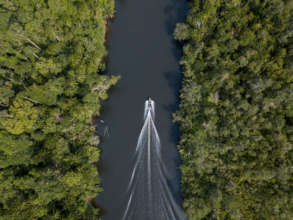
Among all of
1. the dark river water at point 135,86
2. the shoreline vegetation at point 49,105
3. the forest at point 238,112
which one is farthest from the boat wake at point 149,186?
the shoreline vegetation at point 49,105

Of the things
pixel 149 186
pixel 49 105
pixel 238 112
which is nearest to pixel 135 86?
pixel 49 105

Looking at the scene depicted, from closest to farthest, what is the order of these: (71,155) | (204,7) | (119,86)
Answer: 1. (71,155)
2. (204,7)
3. (119,86)

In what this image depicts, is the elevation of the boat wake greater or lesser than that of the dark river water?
lesser

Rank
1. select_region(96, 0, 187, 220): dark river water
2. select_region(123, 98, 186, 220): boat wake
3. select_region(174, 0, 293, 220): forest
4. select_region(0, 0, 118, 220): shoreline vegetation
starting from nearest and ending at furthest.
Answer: select_region(0, 0, 118, 220): shoreline vegetation, select_region(174, 0, 293, 220): forest, select_region(123, 98, 186, 220): boat wake, select_region(96, 0, 187, 220): dark river water

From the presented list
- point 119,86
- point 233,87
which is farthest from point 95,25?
point 233,87

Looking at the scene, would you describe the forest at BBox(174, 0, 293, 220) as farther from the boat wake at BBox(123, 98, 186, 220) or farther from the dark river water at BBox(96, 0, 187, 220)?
the dark river water at BBox(96, 0, 187, 220)

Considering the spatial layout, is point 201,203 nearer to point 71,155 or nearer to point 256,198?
point 256,198

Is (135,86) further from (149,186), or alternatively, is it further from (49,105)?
(149,186)

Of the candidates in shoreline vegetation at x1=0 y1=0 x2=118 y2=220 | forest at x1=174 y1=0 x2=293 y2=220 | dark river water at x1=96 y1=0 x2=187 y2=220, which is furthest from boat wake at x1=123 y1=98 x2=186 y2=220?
shoreline vegetation at x1=0 y1=0 x2=118 y2=220
